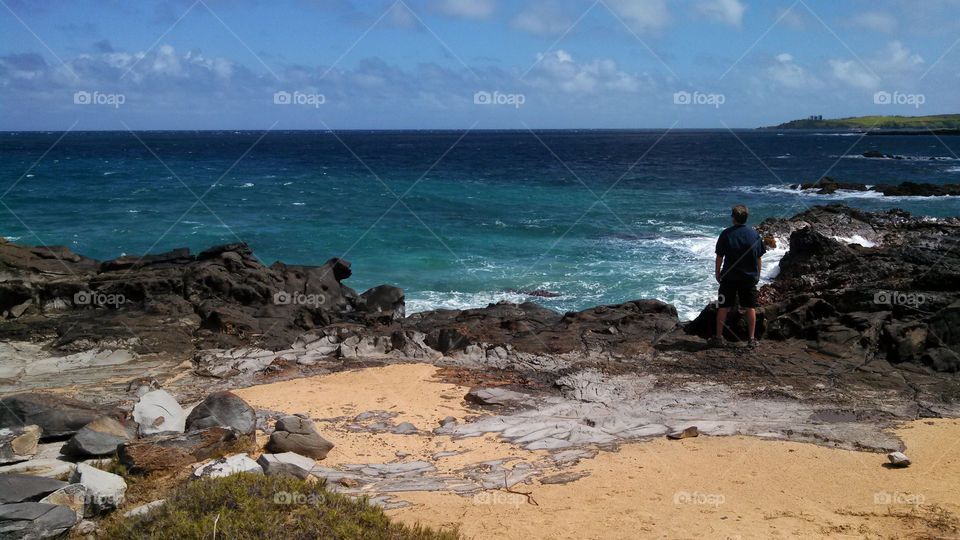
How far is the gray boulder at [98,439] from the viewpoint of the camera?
6.79m

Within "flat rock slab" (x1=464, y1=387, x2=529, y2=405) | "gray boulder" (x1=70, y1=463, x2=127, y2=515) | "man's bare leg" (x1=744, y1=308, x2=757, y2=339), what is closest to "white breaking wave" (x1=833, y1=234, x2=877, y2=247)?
"man's bare leg" (x1=744, y1=308, x2=757, y2=339)

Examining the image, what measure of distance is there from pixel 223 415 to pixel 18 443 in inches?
73.1

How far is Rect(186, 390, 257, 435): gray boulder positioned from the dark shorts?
6687mm

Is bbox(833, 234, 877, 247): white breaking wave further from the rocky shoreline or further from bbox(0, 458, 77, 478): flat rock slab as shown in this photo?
bbox(0, 458, 77, 478): flat rock slab

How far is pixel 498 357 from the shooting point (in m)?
10.7

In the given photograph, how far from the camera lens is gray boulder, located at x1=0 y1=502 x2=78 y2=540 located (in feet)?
17.1

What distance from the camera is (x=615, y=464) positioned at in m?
6.93

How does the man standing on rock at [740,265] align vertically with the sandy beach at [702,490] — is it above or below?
above

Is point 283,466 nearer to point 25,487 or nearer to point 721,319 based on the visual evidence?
point 25,487

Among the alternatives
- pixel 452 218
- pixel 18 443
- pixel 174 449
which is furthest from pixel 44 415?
pixel 452 218

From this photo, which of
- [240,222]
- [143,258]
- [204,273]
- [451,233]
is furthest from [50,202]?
[204,273]

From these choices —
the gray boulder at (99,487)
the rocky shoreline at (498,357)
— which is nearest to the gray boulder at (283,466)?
the rocky shoreline at (498,357)

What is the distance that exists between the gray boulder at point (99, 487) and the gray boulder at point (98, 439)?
25.5 inches

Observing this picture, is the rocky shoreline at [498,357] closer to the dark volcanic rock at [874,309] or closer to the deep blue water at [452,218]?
the dark volcanic rock at [874,309]
